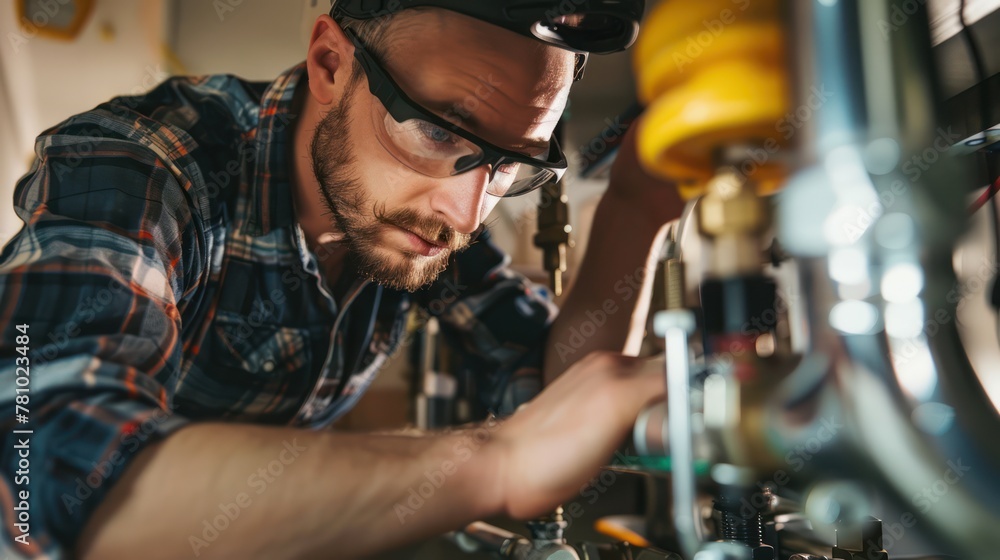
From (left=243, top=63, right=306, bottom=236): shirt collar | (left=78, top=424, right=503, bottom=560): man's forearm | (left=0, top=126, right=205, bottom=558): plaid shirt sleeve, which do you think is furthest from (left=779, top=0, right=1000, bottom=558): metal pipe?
(left=0, top=126, right=205, bottom=558): plaid shirt sleeve

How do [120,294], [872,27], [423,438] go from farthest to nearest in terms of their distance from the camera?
[872,27] → [423,438] → [120,294]

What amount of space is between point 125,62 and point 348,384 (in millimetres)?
440

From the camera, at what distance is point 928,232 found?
81 centimetres

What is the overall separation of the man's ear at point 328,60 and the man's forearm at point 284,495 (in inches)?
14.5

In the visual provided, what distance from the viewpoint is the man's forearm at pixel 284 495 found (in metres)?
0.57

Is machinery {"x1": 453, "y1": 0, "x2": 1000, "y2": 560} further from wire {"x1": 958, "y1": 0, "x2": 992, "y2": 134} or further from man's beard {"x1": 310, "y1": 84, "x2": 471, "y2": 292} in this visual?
man's beard {"x1": 310, "y1": 84, "x2": 471, "y2": 292}

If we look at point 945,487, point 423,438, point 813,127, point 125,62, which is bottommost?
point 945,487

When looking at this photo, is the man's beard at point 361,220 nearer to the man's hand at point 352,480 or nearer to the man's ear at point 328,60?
the man's ear at point 328,60

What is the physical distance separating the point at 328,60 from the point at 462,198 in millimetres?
209

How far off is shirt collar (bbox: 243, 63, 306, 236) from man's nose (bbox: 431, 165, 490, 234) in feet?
0.60

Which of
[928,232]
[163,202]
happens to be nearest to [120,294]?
[163,202]

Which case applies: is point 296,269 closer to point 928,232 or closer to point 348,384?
point 348,384

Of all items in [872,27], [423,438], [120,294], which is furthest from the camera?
[872,27]

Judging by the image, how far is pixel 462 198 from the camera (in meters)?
0.75
